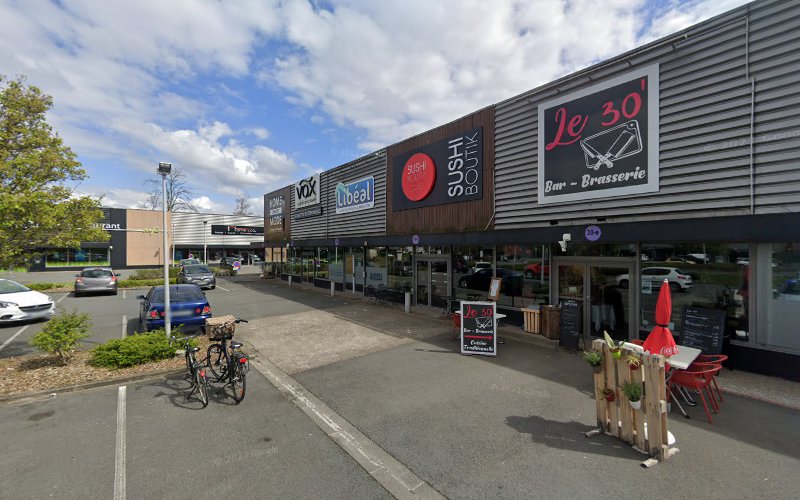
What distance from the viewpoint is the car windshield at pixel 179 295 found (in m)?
8.92

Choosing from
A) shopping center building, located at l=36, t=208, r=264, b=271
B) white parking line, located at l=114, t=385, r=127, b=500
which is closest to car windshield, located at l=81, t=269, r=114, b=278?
shopping center building, located at l=36, t=208, r=264, b=271

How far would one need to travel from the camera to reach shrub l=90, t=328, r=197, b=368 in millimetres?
6727

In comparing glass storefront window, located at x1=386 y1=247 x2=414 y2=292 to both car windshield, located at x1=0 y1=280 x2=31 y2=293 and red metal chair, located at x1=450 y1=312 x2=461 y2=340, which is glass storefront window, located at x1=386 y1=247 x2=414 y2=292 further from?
car windshield, located at x1=0 y1=280 x2=31 y2=293

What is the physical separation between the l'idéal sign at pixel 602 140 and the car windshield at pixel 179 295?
9.33 meters

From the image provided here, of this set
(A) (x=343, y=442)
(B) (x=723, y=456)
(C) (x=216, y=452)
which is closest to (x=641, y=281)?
(B) (x=723, y=456)

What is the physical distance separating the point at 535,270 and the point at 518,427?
582cm

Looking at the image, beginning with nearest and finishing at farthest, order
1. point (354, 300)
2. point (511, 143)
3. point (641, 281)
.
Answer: point (641, 281)
point (511, 143)
point (354, 300)

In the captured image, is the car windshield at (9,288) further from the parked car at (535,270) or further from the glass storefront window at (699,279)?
the glass storefront window at (699,279)

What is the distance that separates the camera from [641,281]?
7617 mm

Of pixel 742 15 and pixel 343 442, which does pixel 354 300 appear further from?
pixel 742 15

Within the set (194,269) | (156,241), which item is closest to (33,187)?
(194,269)

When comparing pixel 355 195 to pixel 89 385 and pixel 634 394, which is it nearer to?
pixel 89 385

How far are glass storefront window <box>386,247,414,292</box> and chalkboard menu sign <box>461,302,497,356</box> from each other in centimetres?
616

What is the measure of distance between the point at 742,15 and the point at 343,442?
9429 mm
